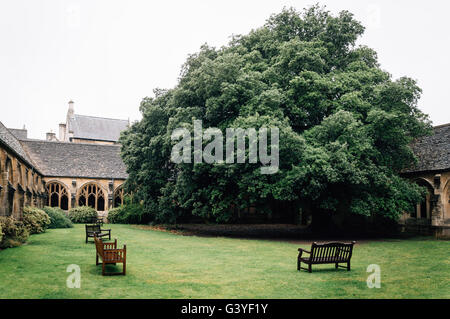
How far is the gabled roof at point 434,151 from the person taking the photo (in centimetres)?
2644

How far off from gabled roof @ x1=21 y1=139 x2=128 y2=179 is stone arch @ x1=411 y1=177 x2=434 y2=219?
27.8m

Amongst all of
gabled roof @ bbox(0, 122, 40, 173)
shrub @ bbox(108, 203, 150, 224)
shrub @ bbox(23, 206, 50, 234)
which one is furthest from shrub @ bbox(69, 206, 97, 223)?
shrub @ bbox(23, 206, 50, 234)

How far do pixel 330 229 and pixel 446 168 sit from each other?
27.8 feet

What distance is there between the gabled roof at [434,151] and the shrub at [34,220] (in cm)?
2468

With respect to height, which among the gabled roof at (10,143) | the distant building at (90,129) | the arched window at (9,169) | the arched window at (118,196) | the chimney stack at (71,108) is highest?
the chimney stack at (71,108)

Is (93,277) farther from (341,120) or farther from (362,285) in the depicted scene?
(341,120)

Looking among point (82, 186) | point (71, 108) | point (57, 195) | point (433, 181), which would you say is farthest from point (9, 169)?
point (71, 108)

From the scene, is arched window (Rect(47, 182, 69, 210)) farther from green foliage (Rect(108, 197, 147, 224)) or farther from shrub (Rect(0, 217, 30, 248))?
shrub (Rect(0, 217, 30, 248))

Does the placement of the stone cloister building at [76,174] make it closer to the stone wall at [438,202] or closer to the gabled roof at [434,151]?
the gabled roof at [434,151]

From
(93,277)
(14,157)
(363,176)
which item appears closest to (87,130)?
(14,157)

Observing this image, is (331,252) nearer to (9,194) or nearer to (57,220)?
(9,194)

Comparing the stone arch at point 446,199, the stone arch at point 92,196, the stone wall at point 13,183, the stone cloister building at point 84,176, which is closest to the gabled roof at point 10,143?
the stone cloister building at point 84,176

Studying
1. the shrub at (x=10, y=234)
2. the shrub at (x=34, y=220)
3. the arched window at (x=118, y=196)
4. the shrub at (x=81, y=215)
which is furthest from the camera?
the arched window at (x=118, y=196)

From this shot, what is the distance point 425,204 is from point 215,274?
2263 centimetres
